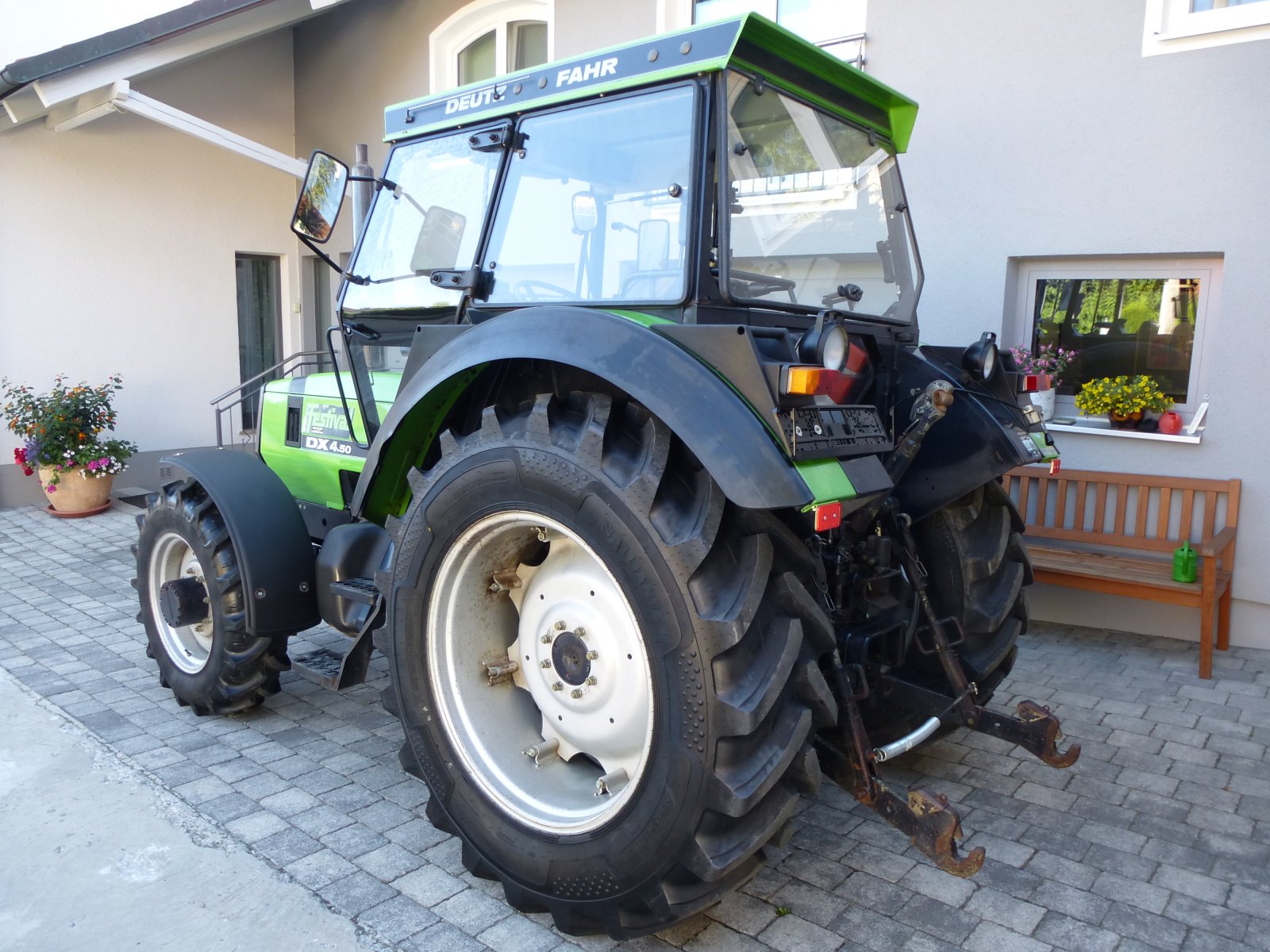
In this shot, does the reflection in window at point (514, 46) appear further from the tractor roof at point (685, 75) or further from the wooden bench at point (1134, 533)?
the wooden bench at point (1134, 533)

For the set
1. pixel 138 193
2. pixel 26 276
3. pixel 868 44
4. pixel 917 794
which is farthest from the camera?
pixel 138 193

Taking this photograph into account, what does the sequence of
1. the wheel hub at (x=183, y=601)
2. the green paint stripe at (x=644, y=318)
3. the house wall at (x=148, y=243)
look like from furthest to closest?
the house wall at (x=148, y=243)
the wheel hub at (x=183, y=601)
the green paint stripe at (x=644, y=318)

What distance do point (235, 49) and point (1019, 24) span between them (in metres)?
7.77

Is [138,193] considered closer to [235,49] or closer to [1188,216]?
[235,49]

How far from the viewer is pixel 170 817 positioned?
10.0ft

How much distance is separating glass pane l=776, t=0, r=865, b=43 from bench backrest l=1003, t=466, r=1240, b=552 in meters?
2.93

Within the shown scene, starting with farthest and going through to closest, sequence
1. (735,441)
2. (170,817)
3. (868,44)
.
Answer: (868,44) → (170,817) → (735,441)

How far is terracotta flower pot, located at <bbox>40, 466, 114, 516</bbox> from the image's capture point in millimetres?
7719

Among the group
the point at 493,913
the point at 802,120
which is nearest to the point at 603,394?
the point at 802,120

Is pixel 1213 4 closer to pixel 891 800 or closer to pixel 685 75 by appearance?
pixel 685 75

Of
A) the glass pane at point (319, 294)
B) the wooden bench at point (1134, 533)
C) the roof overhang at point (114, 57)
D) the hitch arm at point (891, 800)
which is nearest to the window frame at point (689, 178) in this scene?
the hitch arm at point (891, 800)

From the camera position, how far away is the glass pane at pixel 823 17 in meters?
5.74

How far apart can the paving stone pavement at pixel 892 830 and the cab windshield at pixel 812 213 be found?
1.71 m

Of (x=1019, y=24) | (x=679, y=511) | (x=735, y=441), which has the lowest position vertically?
(x=679, y=511)
